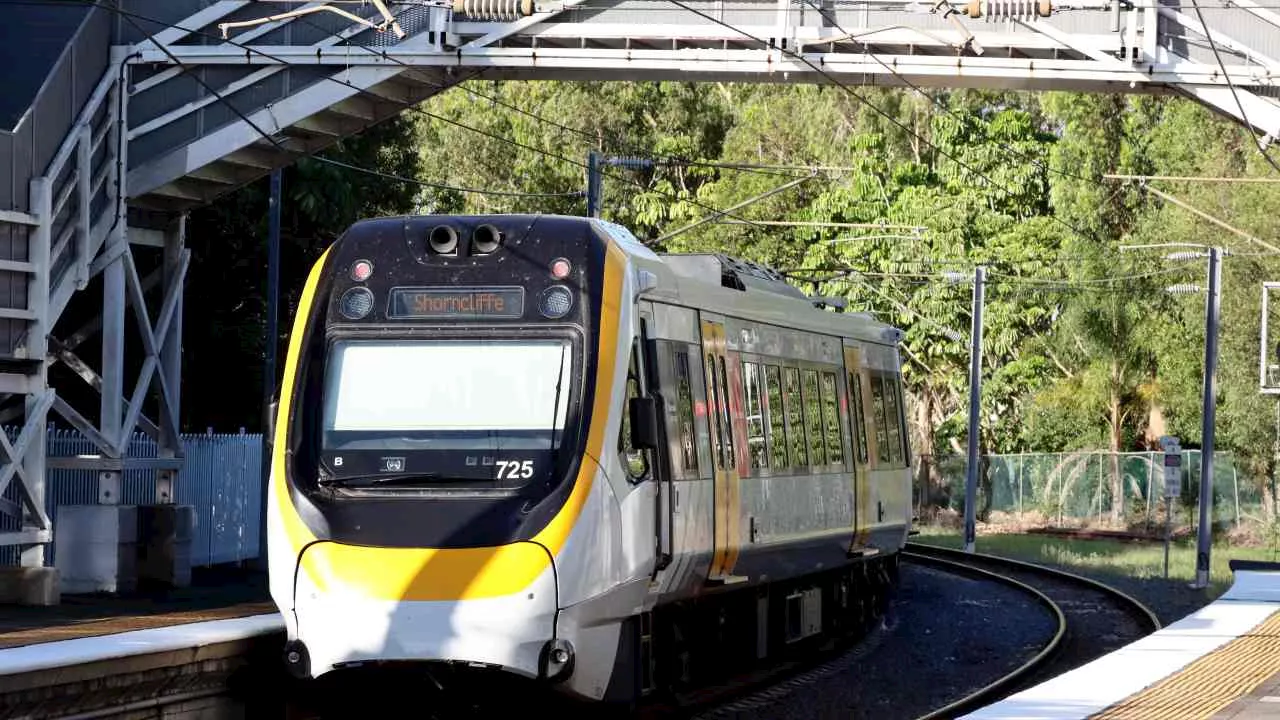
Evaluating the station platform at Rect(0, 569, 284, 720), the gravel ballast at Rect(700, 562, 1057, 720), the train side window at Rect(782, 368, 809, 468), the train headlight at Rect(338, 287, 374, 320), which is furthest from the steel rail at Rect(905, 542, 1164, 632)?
the train headlight at Rect(338, 287, 374, 320)

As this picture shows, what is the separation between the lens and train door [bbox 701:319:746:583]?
1644 cm

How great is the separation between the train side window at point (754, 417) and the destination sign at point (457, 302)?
12.5 ft

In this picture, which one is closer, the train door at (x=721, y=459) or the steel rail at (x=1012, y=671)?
the train door at (x=721, y=459)

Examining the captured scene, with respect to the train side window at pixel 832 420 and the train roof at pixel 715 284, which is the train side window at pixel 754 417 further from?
the train side window at pixel 832 420

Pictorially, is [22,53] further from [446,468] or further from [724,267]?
[446,468]

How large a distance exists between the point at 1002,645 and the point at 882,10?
22.7 feet

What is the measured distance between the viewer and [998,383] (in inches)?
2324

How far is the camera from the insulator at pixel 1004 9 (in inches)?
878

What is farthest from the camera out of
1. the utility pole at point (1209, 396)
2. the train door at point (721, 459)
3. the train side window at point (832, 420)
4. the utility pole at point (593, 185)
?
the utility pole at point (1209, 396)

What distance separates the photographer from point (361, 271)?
14562mm

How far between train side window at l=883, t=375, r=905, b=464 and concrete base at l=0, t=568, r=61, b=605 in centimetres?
919

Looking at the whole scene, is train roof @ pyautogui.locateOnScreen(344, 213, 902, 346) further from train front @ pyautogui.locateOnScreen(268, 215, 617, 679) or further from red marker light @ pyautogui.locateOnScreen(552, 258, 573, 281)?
red marker light @ pyautogui.locateOnScreen(552, 258, 573, 281)

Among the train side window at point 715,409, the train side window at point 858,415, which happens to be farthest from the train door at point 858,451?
the train side window at point 715,409

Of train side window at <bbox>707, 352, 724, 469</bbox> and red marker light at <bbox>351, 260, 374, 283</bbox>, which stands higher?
red marker light at <bbox>351, 260, 374, 283</bbox>
